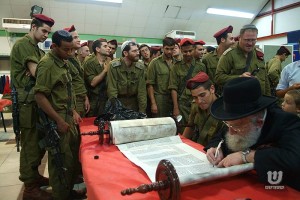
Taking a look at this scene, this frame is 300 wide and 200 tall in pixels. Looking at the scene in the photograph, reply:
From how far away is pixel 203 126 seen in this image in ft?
6.89

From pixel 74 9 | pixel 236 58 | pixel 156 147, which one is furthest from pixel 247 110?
pixel 74 9

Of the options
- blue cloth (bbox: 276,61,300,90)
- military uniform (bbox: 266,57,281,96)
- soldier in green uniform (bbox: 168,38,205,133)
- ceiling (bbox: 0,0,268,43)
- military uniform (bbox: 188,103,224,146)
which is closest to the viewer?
military uniform (bbox: 188,103,224,146)

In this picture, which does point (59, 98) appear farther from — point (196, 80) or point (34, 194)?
point (196, 80)

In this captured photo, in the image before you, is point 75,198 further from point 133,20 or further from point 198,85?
point 133,20

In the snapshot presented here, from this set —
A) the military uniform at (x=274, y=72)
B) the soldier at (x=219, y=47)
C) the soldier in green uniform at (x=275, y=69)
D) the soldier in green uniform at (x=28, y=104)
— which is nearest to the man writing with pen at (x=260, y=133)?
the soldier in green uniform at (x=28, y=104)

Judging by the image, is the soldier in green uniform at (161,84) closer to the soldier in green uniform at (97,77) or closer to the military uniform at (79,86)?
the soldier in green uniform at (97,77)

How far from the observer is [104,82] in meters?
3.30

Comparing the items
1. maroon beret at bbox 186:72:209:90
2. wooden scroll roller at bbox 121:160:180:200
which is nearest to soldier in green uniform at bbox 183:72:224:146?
maroon beret at bbox 186:72:209:90

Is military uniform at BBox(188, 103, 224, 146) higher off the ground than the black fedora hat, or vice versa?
the black fedora hat

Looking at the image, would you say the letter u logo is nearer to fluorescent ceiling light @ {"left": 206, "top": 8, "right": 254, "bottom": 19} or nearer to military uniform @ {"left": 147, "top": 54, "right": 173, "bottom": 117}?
military uniform @ {"left": 147, "top": 54, "right": 173, "bottom": 117}

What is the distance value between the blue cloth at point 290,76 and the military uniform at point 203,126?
1.47 m

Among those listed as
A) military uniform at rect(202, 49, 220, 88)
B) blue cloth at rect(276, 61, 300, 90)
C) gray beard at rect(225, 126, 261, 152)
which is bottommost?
gray beard at rect(225, 126, 261, 152)

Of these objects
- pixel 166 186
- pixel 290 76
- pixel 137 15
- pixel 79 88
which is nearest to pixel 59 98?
pixel 79 88

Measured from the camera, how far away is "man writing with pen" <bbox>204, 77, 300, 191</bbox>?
3.33ft
